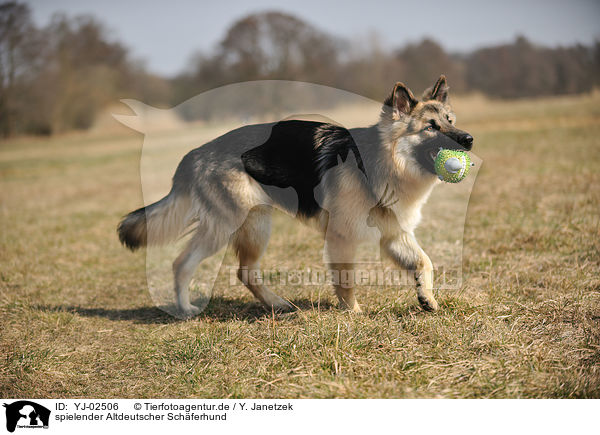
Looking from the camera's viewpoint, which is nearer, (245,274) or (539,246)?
(245,274)

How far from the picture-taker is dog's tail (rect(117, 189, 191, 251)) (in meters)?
4.02

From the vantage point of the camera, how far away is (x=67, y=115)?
25.0 metres

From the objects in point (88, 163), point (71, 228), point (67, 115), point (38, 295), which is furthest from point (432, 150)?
point (67, 115)

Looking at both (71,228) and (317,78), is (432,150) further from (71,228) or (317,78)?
→ (317,78)

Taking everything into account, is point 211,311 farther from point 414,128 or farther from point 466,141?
point 466,141

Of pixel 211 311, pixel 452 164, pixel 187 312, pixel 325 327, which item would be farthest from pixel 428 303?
pixel 187 312

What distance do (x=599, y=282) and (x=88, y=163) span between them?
18.6m

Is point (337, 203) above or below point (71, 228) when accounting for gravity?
above

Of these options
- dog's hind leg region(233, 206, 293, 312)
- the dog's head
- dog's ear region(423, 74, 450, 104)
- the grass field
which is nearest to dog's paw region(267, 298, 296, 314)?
dog's hind leg region(233, 206, 293, 312)

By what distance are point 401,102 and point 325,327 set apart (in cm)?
192

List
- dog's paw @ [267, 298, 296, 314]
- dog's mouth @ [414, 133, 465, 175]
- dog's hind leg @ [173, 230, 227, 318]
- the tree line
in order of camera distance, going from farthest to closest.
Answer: the tree line, dog's paw @ [267, 298, 296, 314], dog's hind leg @ [173, 230, 227, 318], dog's mouth @ [414, 133, 465, 175]

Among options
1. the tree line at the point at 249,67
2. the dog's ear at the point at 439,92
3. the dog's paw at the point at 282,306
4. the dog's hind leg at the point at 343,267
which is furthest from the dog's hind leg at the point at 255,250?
the tree line at the point at 249,67
